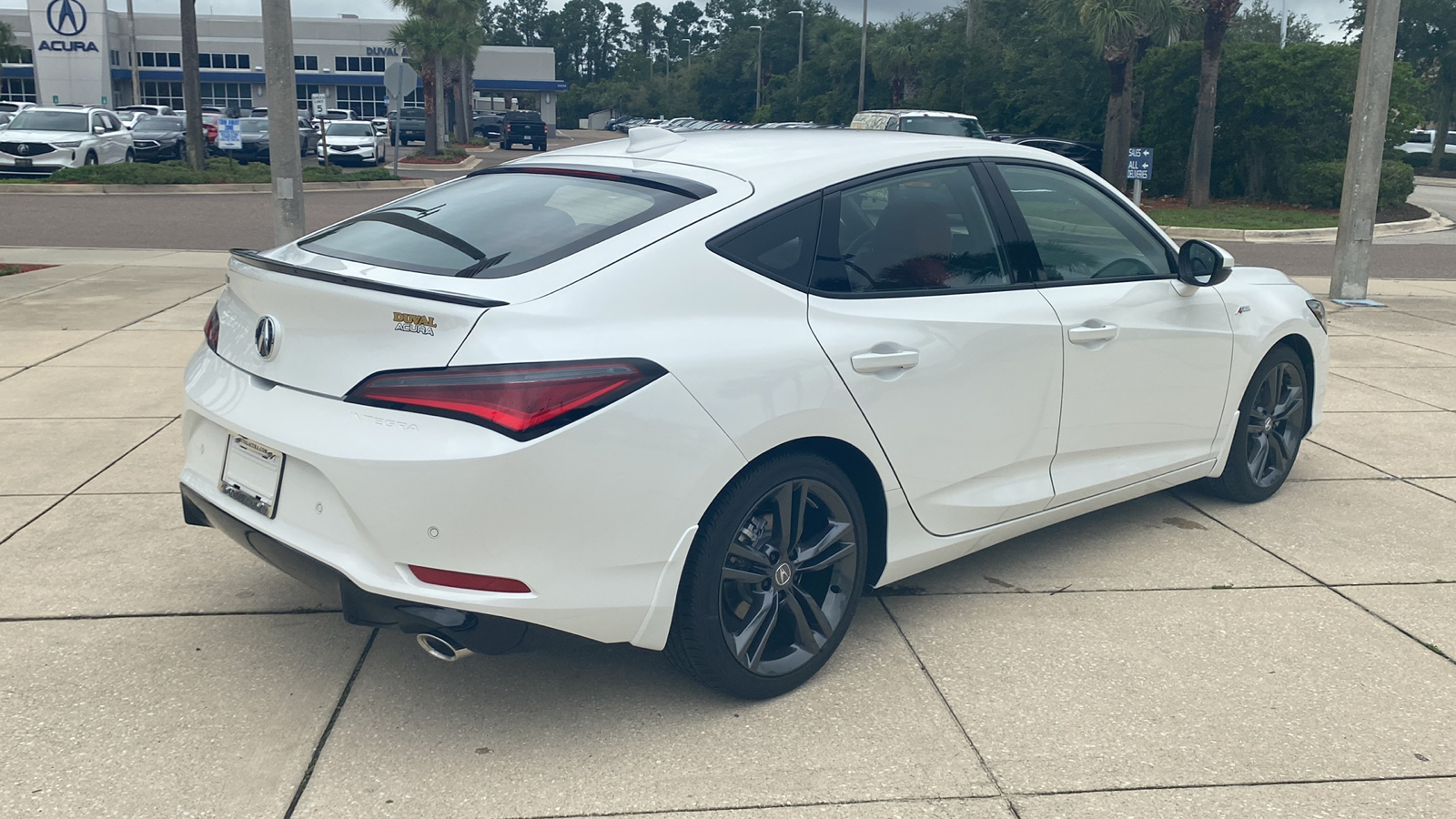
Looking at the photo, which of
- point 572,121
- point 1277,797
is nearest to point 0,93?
point 572,121

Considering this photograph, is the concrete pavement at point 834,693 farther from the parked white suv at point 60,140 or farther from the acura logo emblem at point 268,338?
the parked white suv at point 60,140

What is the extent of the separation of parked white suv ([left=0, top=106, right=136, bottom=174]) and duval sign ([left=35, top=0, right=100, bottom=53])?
148 ft

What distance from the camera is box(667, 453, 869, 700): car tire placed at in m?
3.19

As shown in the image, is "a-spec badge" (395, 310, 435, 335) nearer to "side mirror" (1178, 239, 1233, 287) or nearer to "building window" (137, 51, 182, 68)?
"side mirror" (1178, 239, 1233, 287)

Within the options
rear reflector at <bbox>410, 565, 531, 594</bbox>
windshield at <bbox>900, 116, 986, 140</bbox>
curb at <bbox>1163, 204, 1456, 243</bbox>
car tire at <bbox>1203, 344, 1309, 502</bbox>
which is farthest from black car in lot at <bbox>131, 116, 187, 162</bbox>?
rear reflector at <bbox>410, 565, 531, 594</bbox>

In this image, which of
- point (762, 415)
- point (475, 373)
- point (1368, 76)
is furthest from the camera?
point (1368, 76)

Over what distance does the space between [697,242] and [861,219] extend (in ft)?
2.12

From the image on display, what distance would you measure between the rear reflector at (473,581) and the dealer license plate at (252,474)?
52 cm

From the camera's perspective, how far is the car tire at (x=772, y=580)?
319 centimetres

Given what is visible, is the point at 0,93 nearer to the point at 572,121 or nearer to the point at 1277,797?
the point at 572,121

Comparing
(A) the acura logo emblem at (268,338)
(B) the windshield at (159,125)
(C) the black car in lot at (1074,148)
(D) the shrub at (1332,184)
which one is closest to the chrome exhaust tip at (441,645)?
(A) the acura logo emblem at (268,338)

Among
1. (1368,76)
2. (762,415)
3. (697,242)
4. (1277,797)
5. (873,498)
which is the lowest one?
(1277,797)

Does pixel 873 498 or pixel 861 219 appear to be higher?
pixel 861 219

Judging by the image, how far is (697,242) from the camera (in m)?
3.28
